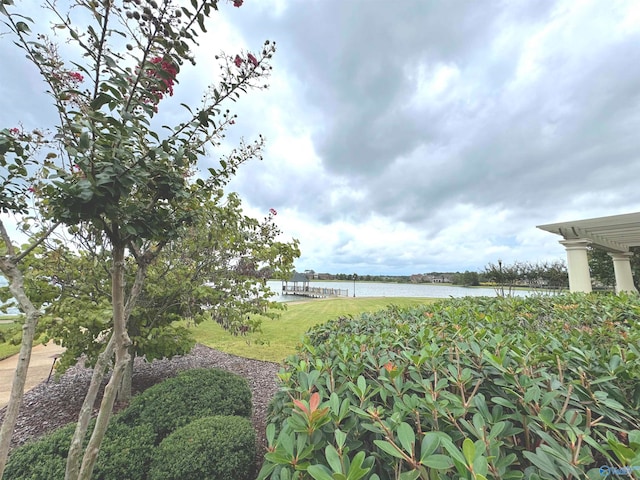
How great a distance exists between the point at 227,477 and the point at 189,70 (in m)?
3.28

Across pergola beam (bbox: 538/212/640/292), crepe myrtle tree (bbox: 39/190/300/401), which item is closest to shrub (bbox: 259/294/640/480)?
crepe myrtle tree (bbox: 39/190/300/401)

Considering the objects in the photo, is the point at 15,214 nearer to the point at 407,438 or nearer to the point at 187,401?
the point at 187,401

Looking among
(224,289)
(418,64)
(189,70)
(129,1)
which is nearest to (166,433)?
(224,289)

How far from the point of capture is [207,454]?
2.34 meters

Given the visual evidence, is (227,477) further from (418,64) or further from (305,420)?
(418,64)

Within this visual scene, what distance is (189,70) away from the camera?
1.91 meters

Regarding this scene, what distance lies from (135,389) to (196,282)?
348 centimetres

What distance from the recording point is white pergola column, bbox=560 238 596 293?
9.51 metres

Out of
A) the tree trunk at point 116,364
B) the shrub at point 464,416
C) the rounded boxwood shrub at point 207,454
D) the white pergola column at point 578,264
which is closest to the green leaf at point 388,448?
the shrub at point 464,416

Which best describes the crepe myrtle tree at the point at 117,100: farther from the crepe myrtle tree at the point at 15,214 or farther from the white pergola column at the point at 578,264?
the white pergola column at the point at 578,264

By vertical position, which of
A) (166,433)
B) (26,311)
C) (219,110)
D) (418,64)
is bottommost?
(166,433)

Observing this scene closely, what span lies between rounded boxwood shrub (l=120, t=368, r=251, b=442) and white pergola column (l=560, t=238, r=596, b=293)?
38.3 feet

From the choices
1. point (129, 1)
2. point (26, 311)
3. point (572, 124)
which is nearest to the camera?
point (129, 1)

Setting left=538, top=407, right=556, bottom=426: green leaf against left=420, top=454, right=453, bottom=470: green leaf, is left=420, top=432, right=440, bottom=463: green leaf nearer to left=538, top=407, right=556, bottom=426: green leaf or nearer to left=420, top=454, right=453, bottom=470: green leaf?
left=420, top=454, right=453, bottom=470: green leaf
